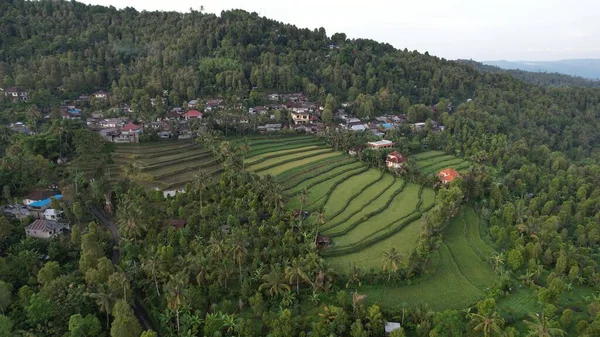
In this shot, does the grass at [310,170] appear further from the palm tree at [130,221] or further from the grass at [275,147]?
the palm tree at [130,221]

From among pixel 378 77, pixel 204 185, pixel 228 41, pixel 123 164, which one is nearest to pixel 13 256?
pixel 204 185

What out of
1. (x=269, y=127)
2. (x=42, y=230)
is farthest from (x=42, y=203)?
(x=269, y=127)

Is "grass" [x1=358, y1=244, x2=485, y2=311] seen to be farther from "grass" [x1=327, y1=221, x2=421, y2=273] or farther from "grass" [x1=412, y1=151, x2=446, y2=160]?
"grass" [x1=412, y1=151, x2=446, y2=160]

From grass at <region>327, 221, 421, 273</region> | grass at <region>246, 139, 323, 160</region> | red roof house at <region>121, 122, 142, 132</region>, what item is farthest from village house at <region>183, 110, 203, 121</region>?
grass at <region>327, 221, 421, 273</region>

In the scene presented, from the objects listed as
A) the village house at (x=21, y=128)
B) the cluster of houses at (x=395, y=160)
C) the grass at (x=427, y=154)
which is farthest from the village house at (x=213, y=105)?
the grass at (x=427, y=154)

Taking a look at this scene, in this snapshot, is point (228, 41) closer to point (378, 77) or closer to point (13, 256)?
point (378, 77)

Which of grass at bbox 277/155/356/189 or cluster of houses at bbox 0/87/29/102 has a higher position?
cluster of houses at bbox 0/87/29/102
